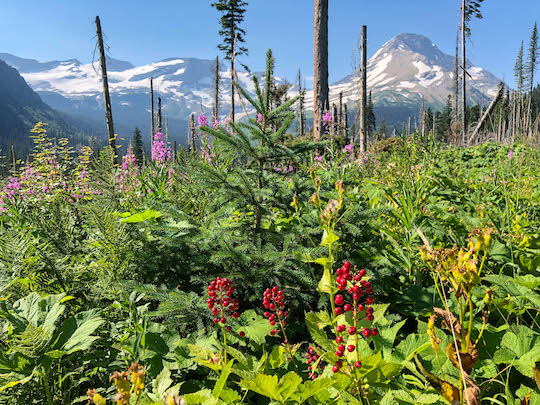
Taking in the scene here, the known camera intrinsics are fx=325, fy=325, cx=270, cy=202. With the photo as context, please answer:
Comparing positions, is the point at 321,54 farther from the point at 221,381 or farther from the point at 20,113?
the point at 20,113

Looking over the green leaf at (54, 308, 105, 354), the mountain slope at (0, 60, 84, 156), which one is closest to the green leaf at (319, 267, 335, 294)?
the green leaf at (54, 308, 105, 354)

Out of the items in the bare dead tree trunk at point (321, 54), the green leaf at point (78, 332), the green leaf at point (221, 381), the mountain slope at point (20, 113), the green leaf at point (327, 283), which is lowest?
the green leaf at point (78, 332)

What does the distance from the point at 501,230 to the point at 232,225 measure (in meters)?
1.72

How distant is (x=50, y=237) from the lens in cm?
214

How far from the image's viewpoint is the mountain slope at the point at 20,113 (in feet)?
488

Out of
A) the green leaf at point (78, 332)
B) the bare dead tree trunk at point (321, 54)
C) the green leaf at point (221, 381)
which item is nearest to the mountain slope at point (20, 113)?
the bare dead tree trunk at point (321, 54)

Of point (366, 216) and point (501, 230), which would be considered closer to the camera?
point (366, 216)

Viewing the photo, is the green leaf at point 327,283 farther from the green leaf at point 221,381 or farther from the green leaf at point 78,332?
the green leaf at point 78,332

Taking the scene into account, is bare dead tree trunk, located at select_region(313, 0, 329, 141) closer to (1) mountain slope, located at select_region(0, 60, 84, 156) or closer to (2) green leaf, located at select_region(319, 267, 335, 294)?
(2) green leaf, located at select_region(319, 267, 335, 294)

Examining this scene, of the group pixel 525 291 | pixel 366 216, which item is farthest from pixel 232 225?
pixel 525 291

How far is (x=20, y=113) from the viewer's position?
533ft

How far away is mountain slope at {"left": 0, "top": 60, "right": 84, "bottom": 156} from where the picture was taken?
14862 centimetres

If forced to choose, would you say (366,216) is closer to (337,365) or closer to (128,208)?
(337,365)

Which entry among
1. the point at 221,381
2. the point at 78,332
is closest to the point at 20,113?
the point at 78,332
